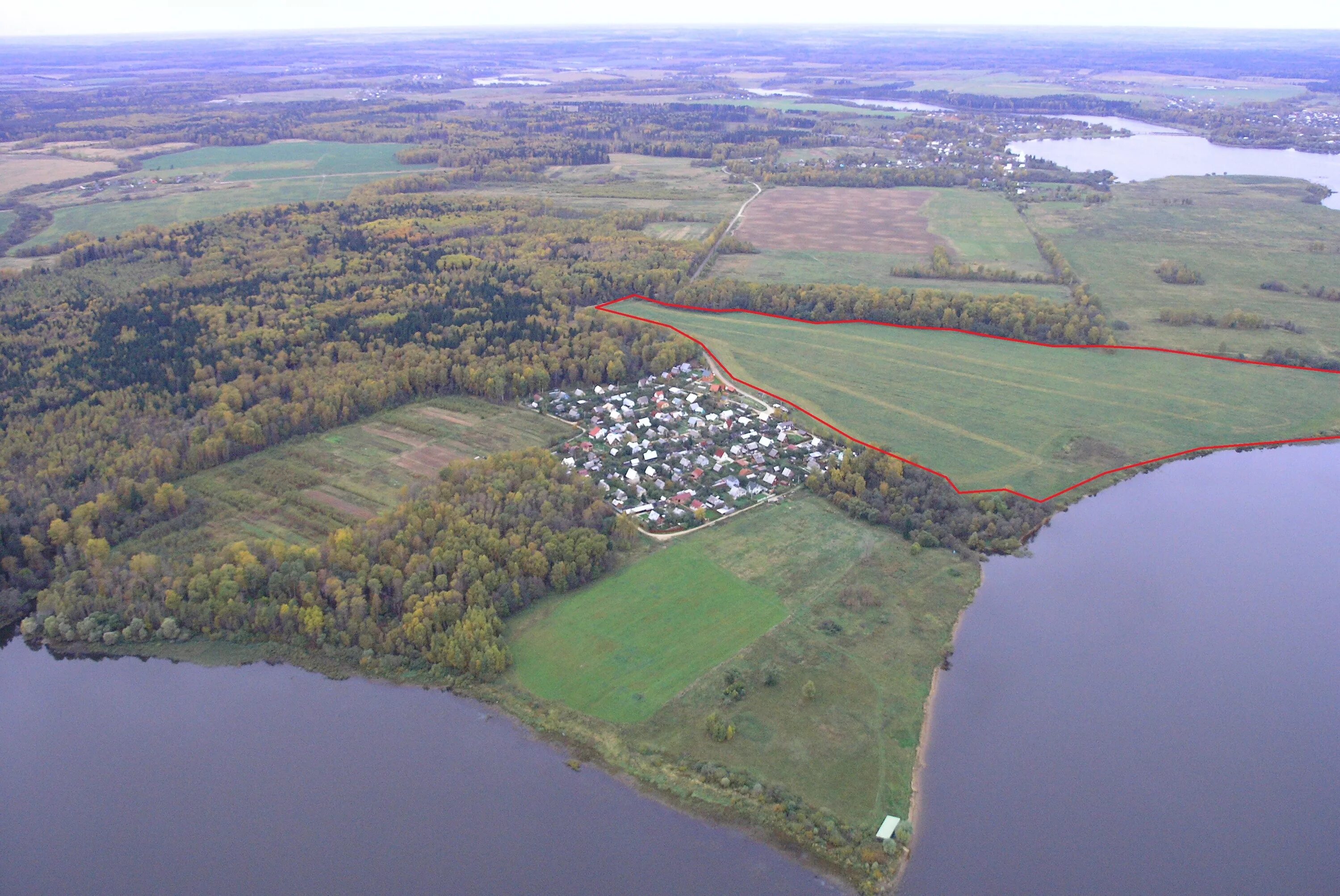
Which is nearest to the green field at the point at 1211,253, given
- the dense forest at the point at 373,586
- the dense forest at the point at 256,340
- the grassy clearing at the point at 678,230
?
the grassy clearing at the point at 678,230

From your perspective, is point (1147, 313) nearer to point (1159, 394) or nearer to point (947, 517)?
point (1159, 394)

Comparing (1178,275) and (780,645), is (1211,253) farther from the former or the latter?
(780,645)

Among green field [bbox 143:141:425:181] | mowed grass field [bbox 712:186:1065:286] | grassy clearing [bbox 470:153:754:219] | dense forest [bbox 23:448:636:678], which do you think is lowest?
dense forest [bbox 23:448:636:678]

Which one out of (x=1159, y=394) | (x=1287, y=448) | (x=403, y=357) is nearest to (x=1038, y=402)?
(x=1159, y=394)

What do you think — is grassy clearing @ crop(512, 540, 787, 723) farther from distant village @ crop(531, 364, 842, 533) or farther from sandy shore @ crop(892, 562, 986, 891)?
sandy shore @ crop(892, 562, 986, 891)

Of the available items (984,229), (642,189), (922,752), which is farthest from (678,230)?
(922,752)

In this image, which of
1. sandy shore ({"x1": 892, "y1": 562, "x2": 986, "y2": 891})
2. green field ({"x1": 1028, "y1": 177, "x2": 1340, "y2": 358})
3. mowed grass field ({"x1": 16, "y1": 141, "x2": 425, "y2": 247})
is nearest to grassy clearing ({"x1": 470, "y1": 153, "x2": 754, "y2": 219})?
mowed grass field ({"x1": 16, "y1": 141, "x2": 425, "y2": 247})
